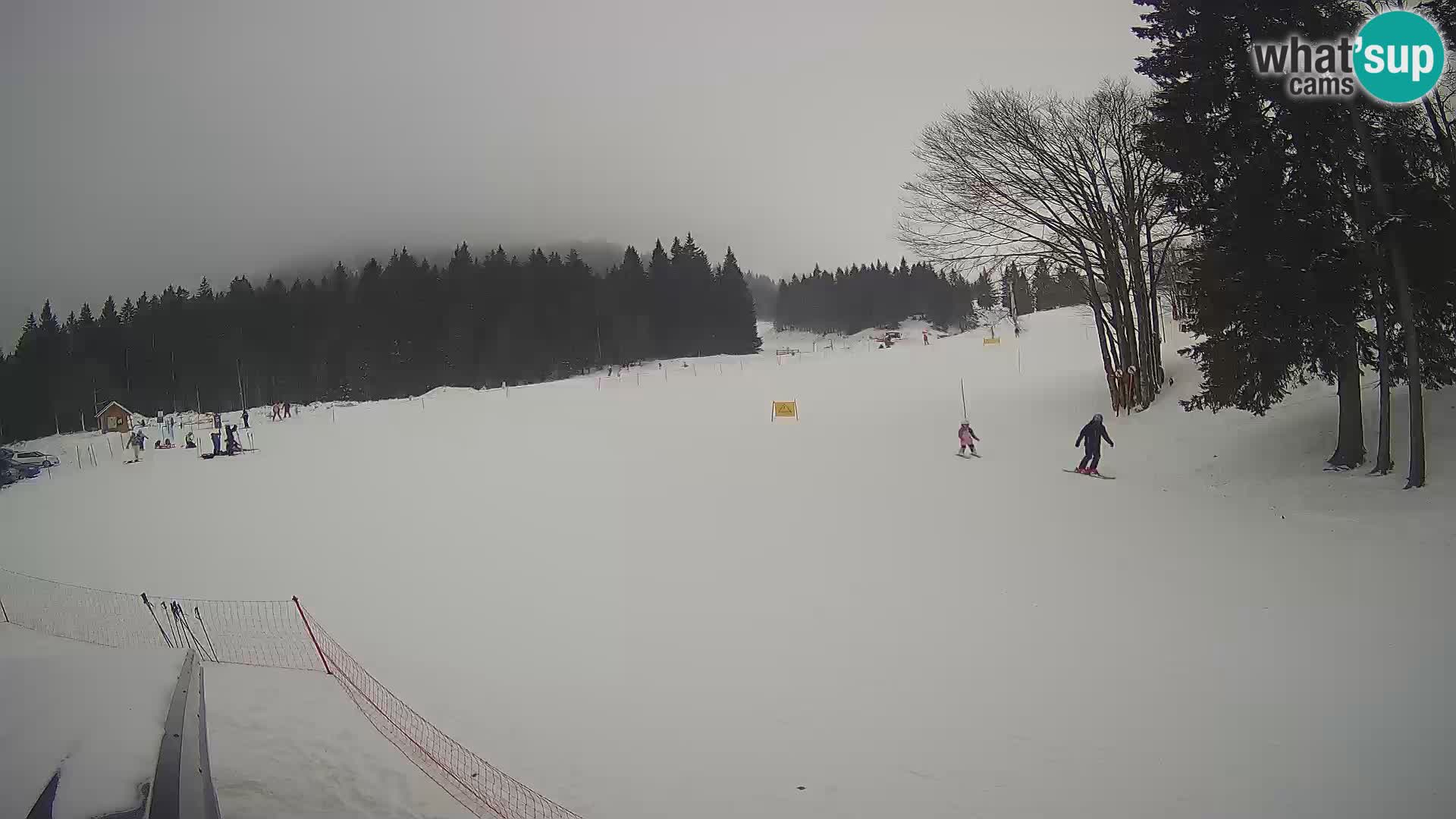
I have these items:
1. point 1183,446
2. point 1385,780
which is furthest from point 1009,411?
point 1385,780

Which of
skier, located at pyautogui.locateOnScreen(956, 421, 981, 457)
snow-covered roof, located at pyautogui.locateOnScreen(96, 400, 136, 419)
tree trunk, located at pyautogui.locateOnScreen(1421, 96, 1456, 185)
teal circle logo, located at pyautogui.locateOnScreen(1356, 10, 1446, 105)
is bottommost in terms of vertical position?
skier, located at pyautogui.locateOnScreen(956, 421, 981, 457)

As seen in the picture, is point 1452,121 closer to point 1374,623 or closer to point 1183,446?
point 1183,446

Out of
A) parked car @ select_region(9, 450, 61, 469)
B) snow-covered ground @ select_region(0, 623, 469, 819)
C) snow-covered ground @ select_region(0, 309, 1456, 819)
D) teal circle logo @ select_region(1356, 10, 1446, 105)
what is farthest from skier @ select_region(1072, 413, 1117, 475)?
parked car @ select_region(9, 450, 61, 469)

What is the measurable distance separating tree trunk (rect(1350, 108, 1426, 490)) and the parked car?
1613 centimetres

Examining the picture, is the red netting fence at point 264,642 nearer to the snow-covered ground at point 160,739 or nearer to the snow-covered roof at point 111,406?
the snow-covered ground at point 160,739

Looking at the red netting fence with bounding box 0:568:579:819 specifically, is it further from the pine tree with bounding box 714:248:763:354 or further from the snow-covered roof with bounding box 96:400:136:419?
the pine tree with bounding box 714:248:763:354

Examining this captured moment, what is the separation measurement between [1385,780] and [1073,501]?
7.44 metres

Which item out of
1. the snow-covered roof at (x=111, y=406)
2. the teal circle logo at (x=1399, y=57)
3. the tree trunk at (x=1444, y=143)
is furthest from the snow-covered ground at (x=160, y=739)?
the tree trunk at (x=1444, y=143)

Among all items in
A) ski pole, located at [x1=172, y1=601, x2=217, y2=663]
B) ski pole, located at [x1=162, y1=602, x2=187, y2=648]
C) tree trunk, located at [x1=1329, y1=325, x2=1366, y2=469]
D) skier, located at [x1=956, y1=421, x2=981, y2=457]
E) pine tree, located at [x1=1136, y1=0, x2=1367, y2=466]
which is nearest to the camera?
ski pole, located at [x1=172, y1=601, x2=217, y2=663]

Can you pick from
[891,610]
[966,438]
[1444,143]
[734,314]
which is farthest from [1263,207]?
[734,314]

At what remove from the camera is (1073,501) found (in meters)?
11.3

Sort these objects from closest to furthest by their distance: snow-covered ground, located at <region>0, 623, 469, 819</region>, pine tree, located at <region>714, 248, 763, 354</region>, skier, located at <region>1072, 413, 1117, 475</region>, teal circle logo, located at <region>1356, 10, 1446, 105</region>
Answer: snow-covered ground, located at <region>0, 623, 469, 819</region> → teal circle logo, located at <region>1356, 10, 1446, 105</region> → skier, located at <region>1072, 413, 1117, 475</region> → pine tree, located at <region>714, 248, 763, 354</region>

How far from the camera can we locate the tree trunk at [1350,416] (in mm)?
10047

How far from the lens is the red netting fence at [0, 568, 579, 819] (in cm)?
460
